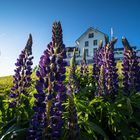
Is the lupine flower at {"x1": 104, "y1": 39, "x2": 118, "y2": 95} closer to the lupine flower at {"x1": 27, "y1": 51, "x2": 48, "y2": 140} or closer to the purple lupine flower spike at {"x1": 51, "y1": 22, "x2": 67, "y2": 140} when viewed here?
the purple lupine flower spike at {"x1": 51, "y1": 22, "x2": 67, "y2": 140}

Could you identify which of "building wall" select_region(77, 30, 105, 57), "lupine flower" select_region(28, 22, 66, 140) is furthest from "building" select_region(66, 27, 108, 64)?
"lupine flower" select_region(28, 22, 66, 140)

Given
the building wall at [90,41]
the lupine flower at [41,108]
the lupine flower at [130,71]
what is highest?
the building wall at [90,41]

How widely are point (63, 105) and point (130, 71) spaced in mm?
2914

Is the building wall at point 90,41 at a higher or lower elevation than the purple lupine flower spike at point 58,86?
higher

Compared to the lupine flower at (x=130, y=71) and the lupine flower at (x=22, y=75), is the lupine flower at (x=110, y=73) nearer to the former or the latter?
the lupine flower at (x=130, y=71)

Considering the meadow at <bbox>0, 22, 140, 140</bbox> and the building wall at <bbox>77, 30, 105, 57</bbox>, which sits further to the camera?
the building wall at <bbox>77, 30, 105, 57</bbox>

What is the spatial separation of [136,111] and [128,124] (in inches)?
18.5

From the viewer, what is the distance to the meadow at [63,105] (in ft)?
14.3

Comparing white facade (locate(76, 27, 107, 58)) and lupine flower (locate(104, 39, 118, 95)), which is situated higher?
white facade (locate(76, 27, 107, 58))

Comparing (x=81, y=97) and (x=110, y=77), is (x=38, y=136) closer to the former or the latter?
(x=81, y=97)

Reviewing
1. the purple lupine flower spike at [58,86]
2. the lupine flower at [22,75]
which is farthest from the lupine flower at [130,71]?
the purple lupine flower spike at [58,86]

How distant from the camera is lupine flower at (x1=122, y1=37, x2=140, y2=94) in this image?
7.82m

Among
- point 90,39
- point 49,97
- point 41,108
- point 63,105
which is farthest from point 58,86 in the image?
point 90,39

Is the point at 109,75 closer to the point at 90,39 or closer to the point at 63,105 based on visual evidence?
the point at 63,105
